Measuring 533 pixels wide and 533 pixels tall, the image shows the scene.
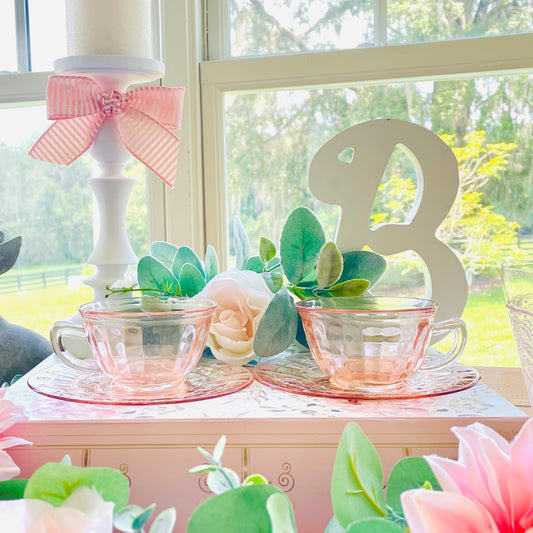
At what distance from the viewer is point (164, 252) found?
2.37ft

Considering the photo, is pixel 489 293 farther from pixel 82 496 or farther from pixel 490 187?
pixel 82 496

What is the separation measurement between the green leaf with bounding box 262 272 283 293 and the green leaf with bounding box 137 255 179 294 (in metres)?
0.10

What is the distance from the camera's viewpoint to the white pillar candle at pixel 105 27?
0.69m

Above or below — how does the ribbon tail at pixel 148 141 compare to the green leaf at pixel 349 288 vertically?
above

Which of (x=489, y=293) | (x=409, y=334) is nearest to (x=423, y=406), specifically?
(x=409, y=334)

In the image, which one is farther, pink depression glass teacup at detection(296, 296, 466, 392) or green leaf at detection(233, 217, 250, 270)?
green leaf at detection(233, 217, 250, 270)

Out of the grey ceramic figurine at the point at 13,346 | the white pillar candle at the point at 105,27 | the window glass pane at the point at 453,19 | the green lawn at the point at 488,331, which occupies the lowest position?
the green lawn at the point at 488,331

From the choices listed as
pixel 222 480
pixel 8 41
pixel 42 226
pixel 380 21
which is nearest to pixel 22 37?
pixel 8 41

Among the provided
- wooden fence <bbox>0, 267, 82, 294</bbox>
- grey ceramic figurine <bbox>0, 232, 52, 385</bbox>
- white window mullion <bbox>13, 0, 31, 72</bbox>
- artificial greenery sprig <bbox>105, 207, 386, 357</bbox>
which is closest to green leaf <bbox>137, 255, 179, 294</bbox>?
artificial greenery sprig <bbox>105, 207, 386, 357</bbox>

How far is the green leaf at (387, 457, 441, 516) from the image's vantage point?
0.33 m

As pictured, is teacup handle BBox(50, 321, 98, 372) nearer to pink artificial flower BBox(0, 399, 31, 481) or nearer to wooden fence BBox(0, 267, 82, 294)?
pink artificial flower BBox(0, 399, 31, 481)

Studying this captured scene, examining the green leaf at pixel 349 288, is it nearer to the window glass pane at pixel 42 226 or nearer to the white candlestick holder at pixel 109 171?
the white candlestick holder at pixel 109 171

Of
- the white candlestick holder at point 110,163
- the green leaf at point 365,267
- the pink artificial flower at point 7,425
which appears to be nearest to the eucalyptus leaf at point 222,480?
the pink artificial flower at point 7,425

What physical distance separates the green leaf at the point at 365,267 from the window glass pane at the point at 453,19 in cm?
53
